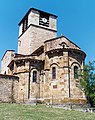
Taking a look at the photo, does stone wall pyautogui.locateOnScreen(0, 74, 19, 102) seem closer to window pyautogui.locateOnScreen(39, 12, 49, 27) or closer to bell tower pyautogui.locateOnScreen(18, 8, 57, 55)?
bell tower pyautogui.locateOnScreen(18, 8, 57, 55)

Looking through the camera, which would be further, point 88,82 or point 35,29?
point 35,29

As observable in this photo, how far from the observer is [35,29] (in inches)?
1348

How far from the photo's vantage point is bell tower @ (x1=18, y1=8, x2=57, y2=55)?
3347cm

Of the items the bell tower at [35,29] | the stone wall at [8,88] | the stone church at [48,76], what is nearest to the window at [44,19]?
the bell tower at [35,29]

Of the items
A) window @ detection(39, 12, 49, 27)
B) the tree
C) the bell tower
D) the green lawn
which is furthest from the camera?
window @ detection(39, 12, 49, 27)

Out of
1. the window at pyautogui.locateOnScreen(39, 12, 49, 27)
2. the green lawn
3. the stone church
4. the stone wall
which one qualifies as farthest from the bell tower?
the green lawn

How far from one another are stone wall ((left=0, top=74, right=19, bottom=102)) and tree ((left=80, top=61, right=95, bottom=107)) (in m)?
8.22

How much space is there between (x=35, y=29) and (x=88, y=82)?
14706 mm

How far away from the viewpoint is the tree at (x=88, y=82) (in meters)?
23.2

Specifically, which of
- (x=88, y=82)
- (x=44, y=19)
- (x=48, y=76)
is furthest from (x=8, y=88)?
(x=44, y=19)

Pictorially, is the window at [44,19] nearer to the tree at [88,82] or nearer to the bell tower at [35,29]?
the bell tower at [35,29]

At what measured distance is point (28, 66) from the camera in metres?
26.3

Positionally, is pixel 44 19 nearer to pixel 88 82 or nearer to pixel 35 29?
pixel 35 29

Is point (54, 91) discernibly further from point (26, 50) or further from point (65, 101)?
point (26, 50)
